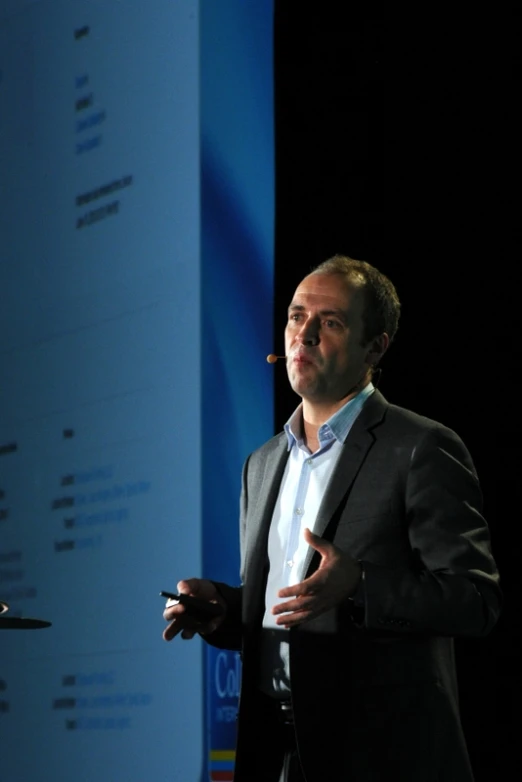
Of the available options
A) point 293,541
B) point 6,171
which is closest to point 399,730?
point 293,541

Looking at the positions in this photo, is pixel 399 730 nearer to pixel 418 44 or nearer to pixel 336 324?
pixel 336 324

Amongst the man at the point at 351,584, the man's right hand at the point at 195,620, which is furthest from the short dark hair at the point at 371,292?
the man's right hand at the point at 195,620

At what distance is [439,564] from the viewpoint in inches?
65.8

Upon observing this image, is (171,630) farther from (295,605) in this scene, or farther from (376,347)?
(376,347)

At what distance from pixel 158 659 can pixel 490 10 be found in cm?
208

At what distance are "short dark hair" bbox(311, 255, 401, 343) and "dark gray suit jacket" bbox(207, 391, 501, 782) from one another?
0.25 metres

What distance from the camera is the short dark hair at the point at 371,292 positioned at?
2.01m

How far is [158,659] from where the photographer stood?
2863 millimetres

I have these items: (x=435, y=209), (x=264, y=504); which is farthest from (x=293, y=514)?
(x=435, y=209)

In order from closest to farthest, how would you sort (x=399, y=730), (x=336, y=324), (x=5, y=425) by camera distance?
1. (x=399, y=730)
2. (x=336, y=324)
3. (x=5, y=425)

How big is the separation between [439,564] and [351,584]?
162 millimetres

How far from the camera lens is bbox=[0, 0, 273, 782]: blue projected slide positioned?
2871 millimetres

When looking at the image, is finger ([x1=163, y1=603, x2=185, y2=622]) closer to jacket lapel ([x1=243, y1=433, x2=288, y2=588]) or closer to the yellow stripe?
jacket lapel ([x1=243, y1=433, x2=288, y2=588])

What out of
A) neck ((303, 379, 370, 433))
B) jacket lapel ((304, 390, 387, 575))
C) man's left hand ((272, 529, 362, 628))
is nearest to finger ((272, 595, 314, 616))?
man's left hand ((272, 529, 362, 628))
